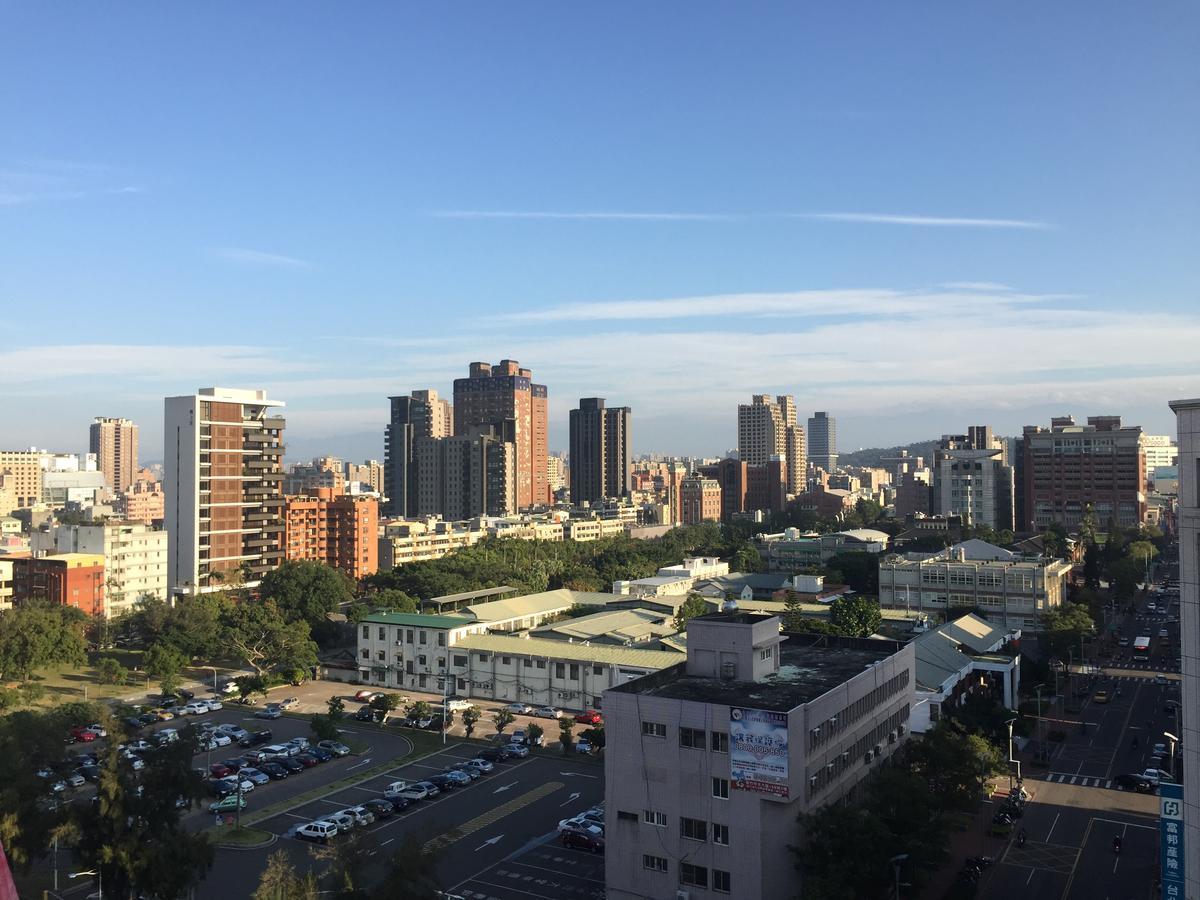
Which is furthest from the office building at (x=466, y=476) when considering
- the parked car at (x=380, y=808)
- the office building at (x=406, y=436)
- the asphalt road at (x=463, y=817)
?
the parked car at (x=380, y=808)

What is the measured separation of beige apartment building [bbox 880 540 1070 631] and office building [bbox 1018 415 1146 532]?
52.3m

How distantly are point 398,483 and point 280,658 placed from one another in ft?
360

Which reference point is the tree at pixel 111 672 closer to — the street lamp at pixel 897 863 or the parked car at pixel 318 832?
the parked car at pixel 318 832

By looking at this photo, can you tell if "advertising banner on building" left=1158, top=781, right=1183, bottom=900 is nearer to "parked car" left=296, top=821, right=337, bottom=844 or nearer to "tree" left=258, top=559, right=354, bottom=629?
"parked car" left=296, top=821, right=337, bottom=844

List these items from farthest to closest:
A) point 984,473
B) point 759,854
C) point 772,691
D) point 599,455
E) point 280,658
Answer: point 599,455 < point 984,473 < point 280,658 < point 772,691 < point 759,854

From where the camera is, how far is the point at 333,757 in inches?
1665

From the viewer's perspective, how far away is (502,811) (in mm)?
35188

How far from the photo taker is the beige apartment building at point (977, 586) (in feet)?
229

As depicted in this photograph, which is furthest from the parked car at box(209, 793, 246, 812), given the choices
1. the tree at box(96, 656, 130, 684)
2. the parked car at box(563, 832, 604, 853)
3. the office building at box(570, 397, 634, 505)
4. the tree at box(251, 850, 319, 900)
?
the office building at box(570, 397, 634, 505)

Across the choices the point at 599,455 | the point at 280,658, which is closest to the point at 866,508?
the point at 599,455

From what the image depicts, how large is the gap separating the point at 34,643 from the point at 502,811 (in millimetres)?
34520

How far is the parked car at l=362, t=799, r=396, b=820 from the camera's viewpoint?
34469 millimetres

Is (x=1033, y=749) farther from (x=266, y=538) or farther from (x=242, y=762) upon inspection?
(x=266, y=538)

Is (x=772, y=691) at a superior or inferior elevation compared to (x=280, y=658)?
superior
